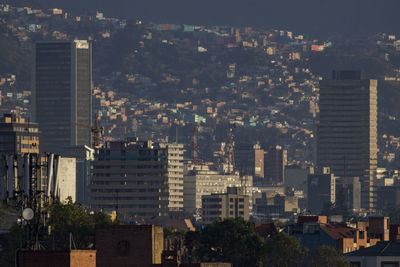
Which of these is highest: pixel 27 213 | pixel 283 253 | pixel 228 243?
pixel 27 213

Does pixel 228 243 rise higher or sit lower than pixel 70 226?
lower

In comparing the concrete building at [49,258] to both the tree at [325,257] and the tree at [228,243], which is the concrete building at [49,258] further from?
the tree at [228,243]

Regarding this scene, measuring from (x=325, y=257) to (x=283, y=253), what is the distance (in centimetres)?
408

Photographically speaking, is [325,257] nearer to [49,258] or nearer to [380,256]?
[380,256]

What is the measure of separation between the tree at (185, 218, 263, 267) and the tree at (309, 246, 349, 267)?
529 cm

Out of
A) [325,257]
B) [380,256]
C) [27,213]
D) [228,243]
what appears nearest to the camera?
[27,213]

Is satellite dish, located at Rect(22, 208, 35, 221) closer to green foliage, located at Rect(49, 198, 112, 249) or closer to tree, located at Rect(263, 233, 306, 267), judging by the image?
green foliage, located at Rect(49, 198, 112, 249)

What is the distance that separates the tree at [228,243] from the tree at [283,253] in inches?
48.7

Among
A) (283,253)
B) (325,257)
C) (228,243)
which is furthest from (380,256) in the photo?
(228,243)

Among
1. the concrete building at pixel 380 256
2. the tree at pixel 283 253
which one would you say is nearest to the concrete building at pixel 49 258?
the concrete building at pixel 380 256

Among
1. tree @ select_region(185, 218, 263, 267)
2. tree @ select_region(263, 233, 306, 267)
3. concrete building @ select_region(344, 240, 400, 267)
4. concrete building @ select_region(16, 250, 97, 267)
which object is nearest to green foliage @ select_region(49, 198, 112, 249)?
tree @ select_region(185, 218, 263, 267)

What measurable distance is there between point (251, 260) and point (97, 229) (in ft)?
212

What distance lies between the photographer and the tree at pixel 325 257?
150 metres

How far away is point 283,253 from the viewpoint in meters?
160
